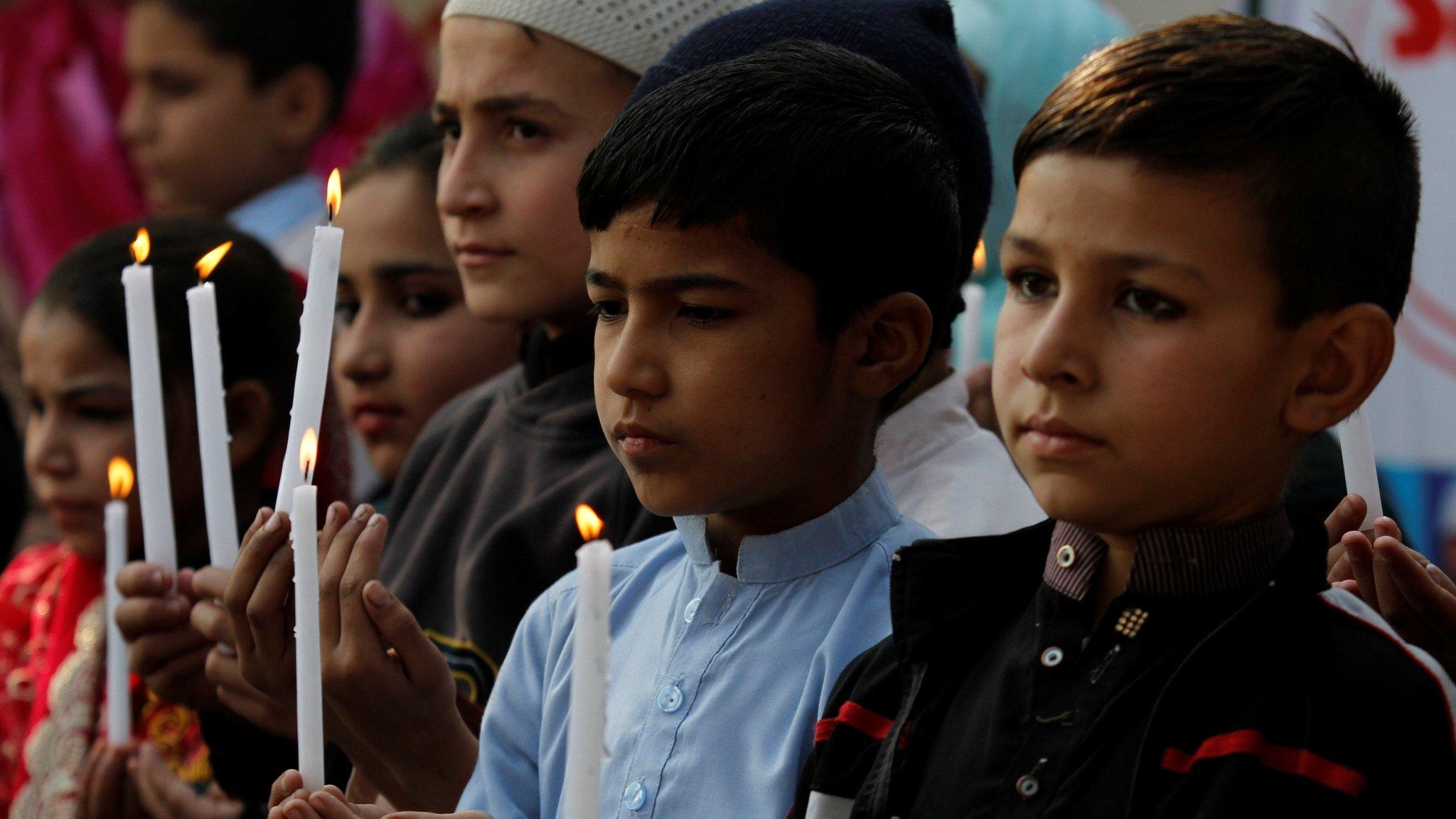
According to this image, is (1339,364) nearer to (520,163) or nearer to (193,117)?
(520,163)

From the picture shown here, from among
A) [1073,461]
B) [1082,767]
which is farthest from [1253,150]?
[1082,767]

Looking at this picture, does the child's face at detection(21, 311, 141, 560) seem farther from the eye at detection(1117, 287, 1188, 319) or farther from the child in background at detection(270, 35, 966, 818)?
the eye at detection(1117, 287, 1188, 319)

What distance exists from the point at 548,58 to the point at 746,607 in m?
1.06

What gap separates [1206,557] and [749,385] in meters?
0.50

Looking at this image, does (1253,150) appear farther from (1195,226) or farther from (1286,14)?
(1286,14)

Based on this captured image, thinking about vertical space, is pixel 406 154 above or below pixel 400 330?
above

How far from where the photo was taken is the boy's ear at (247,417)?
2875 millimetres

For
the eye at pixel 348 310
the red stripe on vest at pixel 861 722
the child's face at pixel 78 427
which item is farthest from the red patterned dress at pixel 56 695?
the red stripe on vest at pixel 861 722

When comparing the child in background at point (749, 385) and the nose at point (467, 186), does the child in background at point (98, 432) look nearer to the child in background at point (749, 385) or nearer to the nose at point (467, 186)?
the nose at point (467, 186)

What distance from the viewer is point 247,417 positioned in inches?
114

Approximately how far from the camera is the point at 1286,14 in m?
4.00

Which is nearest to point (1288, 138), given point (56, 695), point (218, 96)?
point (56, 695)

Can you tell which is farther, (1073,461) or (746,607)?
(746,607)

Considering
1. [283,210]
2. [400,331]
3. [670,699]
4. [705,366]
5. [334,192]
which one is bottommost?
[283,210]
